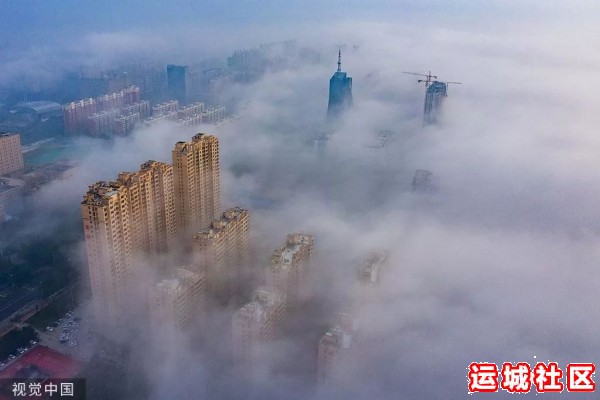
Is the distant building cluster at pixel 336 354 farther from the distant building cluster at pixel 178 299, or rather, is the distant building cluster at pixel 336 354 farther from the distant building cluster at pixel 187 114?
the distant building cluster at pixel 187 114

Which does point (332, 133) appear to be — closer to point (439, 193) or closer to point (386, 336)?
point (439, 193)

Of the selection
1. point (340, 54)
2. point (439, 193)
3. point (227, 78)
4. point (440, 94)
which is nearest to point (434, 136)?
point (440, 94)

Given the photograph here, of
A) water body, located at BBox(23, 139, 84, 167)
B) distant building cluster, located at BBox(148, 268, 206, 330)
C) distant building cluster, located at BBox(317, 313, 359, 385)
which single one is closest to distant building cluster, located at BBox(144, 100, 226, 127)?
water body, located at BBox(23, 139, 84, 167)

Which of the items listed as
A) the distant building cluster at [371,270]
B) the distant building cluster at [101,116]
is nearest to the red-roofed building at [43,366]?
the distant building cluster at [371,270]

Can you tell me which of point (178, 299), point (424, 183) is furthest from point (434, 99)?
point (178, 299)

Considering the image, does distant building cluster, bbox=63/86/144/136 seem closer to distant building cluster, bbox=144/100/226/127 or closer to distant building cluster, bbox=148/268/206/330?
distant building cluster, bbox=144/100/226/127

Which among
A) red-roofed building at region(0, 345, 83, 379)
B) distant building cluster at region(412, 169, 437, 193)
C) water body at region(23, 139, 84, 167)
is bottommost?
red-roofed building at region(0, 345, 83, 379)
